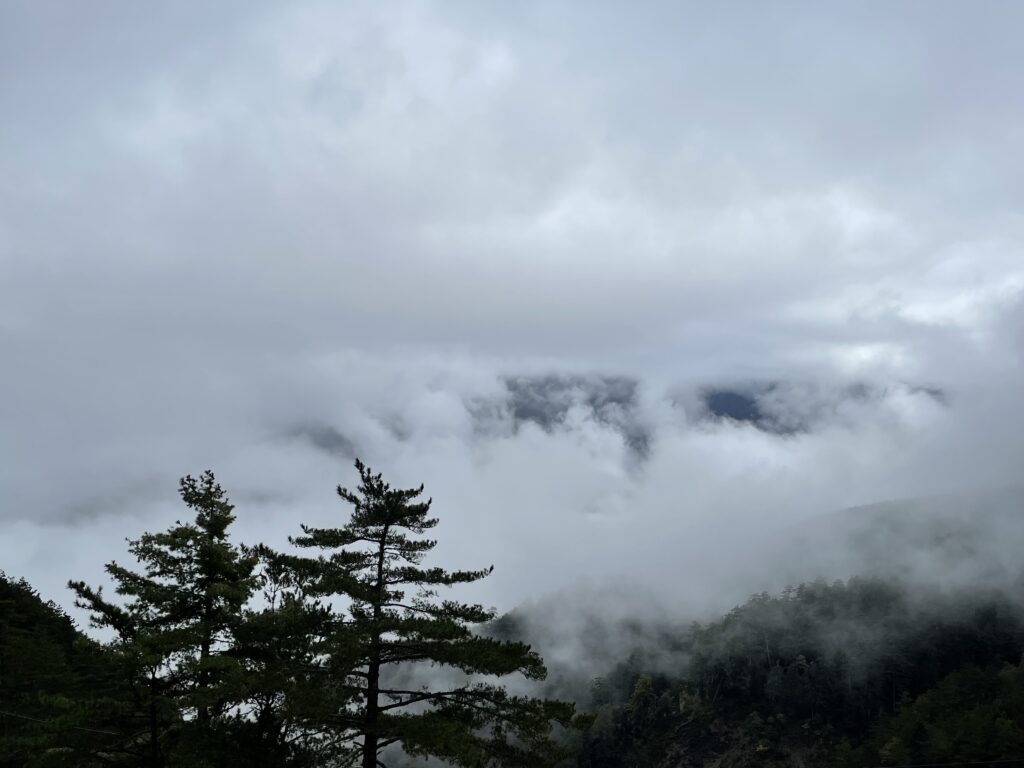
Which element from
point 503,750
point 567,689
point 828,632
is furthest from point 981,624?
point 503,750

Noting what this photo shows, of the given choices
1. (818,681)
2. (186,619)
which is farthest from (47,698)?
(818,681)

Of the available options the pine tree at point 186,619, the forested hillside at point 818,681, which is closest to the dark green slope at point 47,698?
the pine tree at point 186,619

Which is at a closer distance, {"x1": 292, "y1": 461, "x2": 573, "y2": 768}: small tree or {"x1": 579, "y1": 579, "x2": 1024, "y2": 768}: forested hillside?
{"x1": 292, "y1": 461, "x2": 573, "y2": 768}: small tree

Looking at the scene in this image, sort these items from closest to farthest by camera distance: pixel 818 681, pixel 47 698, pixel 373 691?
pixel 47 698 → pixel 373 691 → pixel 818 681

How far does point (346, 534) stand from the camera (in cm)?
2492

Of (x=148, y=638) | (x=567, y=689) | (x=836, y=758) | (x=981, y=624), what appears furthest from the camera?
(x=567, y=689)

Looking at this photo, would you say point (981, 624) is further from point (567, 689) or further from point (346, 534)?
point (346, 534)

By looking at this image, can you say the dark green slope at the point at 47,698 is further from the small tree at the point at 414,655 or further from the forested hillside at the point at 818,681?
the forested hillside at the point at 818,681

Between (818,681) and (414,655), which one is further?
(818,681)

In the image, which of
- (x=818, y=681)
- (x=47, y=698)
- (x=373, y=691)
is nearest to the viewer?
(x=47, y=698)

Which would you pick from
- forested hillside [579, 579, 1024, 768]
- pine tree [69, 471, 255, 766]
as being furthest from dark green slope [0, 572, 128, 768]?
forested hillside [579, 579, 1024, 768]

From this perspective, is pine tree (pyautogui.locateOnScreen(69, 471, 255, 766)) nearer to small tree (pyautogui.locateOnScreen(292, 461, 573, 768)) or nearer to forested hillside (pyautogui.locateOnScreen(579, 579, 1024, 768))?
small tree (pyautogui.locateOnScreen(292, 461, 573, 768))

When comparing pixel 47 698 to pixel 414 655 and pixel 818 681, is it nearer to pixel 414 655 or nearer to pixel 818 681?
pixel 414 655

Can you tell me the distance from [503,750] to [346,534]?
8388mm
